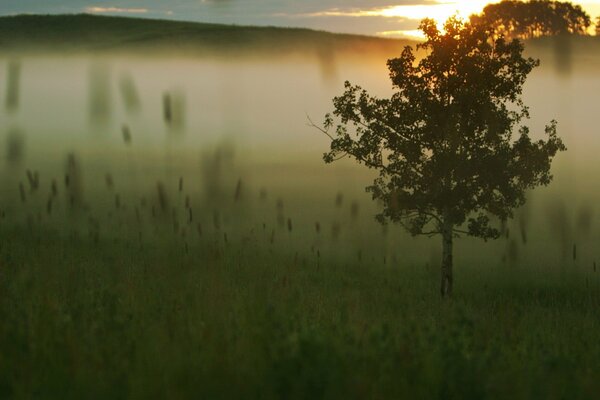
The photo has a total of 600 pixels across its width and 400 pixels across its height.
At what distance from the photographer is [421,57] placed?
69.6 ft

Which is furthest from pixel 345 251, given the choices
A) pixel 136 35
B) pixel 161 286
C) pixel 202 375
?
pixel 136 35

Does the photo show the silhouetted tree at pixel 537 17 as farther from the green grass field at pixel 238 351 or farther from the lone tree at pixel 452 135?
the green grass field at pixel 238 351

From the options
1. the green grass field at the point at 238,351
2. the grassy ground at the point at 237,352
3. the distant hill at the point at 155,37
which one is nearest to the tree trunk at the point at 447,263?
the green grass field at the point at 238,351

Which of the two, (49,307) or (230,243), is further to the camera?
(230,243)

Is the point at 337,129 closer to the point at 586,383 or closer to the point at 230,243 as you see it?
the point at 230,243

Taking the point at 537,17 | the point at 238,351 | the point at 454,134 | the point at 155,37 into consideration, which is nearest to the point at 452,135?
the point at 454,134

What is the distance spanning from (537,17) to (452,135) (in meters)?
83.6

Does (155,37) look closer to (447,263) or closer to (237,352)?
(447,263)

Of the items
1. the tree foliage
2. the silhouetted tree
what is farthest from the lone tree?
the silhouetted tree

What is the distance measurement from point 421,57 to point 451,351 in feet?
45.8

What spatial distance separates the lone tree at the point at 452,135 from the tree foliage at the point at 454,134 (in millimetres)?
26

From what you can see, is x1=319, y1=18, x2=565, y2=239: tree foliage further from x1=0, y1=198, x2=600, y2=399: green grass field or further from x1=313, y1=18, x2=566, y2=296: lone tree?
x1=0, y1=198, x2=600, y2=399: green grass field

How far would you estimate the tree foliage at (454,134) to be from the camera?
19922mm

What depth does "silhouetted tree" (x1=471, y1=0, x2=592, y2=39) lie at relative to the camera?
95312 mm
